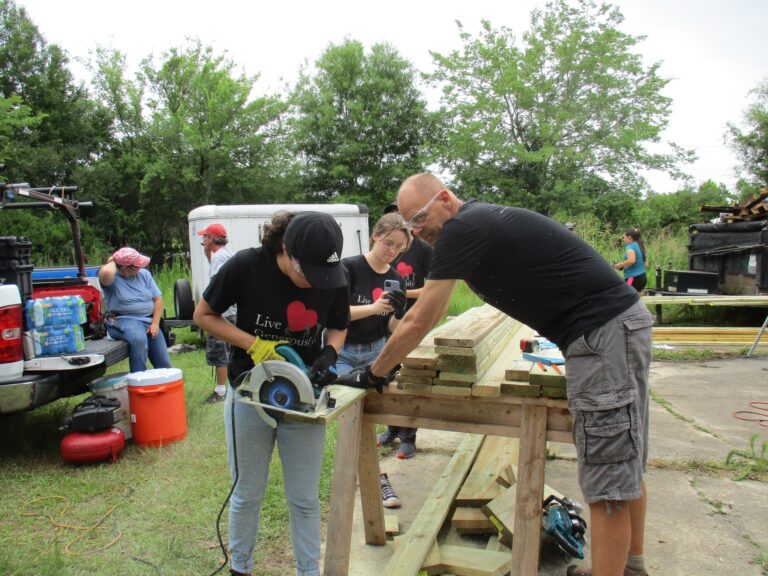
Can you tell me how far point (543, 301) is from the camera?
7.18 feet

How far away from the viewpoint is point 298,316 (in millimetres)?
2301

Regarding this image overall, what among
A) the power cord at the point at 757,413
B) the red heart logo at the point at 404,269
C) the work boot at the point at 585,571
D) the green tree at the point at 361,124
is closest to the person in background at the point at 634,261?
the power cord at the point at 757,413

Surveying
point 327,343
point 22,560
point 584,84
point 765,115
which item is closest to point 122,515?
point 22,560

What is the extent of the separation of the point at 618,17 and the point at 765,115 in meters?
11.1

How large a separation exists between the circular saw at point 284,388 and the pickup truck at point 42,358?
259 centimetres

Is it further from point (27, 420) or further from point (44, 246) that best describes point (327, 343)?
point (44, 246)

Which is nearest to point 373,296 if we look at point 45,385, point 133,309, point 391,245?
point 391,245

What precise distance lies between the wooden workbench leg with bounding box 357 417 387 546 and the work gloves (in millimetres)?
893

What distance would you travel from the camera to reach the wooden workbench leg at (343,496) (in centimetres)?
258

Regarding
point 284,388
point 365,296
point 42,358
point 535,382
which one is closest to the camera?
point 284,388

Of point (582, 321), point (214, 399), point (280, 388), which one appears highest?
point (582, 321)

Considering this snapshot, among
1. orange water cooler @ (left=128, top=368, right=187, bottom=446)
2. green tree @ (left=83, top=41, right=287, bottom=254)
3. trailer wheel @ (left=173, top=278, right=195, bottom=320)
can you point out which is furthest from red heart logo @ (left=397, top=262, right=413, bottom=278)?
green tree @ (left=83, top=41, right=287, bottom=254)

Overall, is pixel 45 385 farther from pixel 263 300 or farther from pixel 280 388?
pixel 280 388

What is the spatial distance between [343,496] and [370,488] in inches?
18.1
